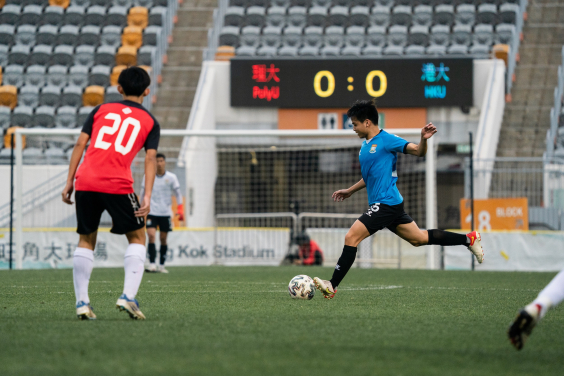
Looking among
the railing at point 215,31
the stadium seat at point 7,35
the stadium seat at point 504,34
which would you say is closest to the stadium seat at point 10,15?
the stadium seat at point 7,35

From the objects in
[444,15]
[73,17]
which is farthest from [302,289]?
[73,17]

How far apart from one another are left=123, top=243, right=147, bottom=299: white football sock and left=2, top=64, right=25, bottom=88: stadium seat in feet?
63.7

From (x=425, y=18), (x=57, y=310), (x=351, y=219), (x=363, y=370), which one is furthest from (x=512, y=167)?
(x=363, y=370)

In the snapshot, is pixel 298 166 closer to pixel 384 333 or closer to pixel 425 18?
pixel 425 18

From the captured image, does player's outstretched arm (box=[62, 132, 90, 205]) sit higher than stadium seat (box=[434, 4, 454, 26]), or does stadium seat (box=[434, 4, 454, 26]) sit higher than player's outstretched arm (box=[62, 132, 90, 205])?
stadium seat (box=[434, 4, 454, 26])

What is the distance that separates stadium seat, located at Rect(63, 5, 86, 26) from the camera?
2508 cm

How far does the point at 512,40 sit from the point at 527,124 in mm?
2760

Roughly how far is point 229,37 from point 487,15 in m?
8.05

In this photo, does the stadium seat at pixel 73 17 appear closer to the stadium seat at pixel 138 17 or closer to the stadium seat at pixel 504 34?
the stadium seat at pixel 138 17

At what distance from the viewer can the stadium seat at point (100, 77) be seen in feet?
74.3

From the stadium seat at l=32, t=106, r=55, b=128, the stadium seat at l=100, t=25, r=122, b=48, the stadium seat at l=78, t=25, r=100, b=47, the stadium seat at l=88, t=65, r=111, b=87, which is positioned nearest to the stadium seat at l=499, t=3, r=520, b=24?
the stadium seat at l=100, t=25, r=122, b=48

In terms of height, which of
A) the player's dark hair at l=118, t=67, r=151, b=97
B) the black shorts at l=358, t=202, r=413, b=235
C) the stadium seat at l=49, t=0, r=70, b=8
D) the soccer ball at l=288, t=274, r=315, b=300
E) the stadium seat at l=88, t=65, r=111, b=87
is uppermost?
the stadium seat at l=49, t=0, r=70, b=8

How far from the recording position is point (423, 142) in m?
6.55

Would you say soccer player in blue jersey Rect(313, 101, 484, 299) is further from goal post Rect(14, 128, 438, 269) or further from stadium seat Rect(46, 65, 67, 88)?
stadium seat Rect(46, 65, 67, 88)
